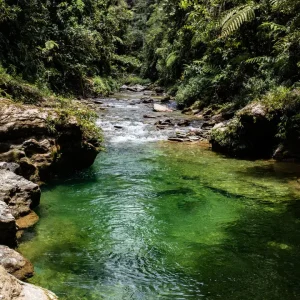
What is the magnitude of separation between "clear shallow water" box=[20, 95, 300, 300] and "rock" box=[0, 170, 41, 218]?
0.33 m

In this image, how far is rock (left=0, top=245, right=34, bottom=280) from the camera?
3918 mm

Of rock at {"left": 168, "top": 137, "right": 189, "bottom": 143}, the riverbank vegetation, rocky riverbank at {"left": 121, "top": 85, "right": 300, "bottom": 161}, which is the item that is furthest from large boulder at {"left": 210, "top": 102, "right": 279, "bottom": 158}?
rock at {"left": 168, "top": 137, "right": 189, "bottom": 143}

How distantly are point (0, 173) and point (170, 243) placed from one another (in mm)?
3002

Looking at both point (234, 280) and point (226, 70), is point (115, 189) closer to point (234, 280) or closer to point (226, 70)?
point (234, 280)

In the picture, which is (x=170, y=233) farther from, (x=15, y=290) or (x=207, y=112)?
(x=207, y=112)

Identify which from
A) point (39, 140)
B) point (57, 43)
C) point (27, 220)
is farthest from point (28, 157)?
point (57, 43)

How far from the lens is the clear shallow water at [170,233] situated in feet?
13.2

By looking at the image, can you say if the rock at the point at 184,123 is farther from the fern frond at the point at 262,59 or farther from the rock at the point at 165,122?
the fern frond at the point at 262,59

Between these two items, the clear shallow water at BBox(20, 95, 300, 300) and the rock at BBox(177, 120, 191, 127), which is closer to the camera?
the clear shallow water at BBox(20, 95, 300, 300)

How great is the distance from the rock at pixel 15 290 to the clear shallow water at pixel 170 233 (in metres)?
0.75

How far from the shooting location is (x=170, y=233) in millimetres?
5336

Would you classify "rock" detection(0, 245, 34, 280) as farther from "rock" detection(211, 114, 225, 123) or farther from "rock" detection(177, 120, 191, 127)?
"rock" detection(211, 114, 225, 123)

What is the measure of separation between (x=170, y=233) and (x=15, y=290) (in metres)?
2.81

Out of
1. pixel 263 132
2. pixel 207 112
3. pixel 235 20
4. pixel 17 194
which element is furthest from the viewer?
pixel 207 112
